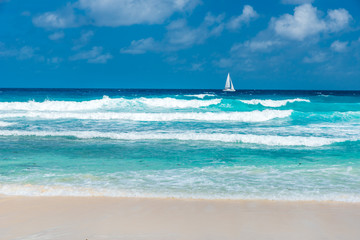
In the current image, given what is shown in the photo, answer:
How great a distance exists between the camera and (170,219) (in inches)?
179

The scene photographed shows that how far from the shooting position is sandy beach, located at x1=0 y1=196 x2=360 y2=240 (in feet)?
13.3

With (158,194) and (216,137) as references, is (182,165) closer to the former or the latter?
(158,194)

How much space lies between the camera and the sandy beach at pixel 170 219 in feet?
13.3

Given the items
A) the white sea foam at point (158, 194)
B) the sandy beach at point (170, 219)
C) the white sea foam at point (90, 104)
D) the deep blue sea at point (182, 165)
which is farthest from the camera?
the white sea foam at point (90, 104)

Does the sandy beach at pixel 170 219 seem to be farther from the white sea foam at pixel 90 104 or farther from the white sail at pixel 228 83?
the white sail at pixel 228 83

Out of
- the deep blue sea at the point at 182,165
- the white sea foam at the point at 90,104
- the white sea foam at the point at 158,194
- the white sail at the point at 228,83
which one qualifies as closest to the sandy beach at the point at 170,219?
the white sea foam at the point at 158,194

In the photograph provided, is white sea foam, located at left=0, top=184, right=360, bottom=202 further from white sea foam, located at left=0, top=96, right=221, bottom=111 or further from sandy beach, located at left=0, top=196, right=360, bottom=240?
white sea foam, located at left=0, top=96, right=221, bottom=111

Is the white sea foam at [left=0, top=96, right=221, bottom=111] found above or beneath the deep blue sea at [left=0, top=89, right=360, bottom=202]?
above

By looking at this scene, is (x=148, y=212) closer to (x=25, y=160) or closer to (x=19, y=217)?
(x=19, y=217)

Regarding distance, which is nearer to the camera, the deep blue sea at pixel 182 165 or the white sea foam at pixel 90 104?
the deep blue sea at pixel 182 165

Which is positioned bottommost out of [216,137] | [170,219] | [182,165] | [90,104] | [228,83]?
[170,219]

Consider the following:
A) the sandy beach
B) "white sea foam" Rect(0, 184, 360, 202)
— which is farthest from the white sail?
the sandy beach

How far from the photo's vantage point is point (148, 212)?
15.7 feet

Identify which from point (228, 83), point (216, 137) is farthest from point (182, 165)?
point (228, 83)
